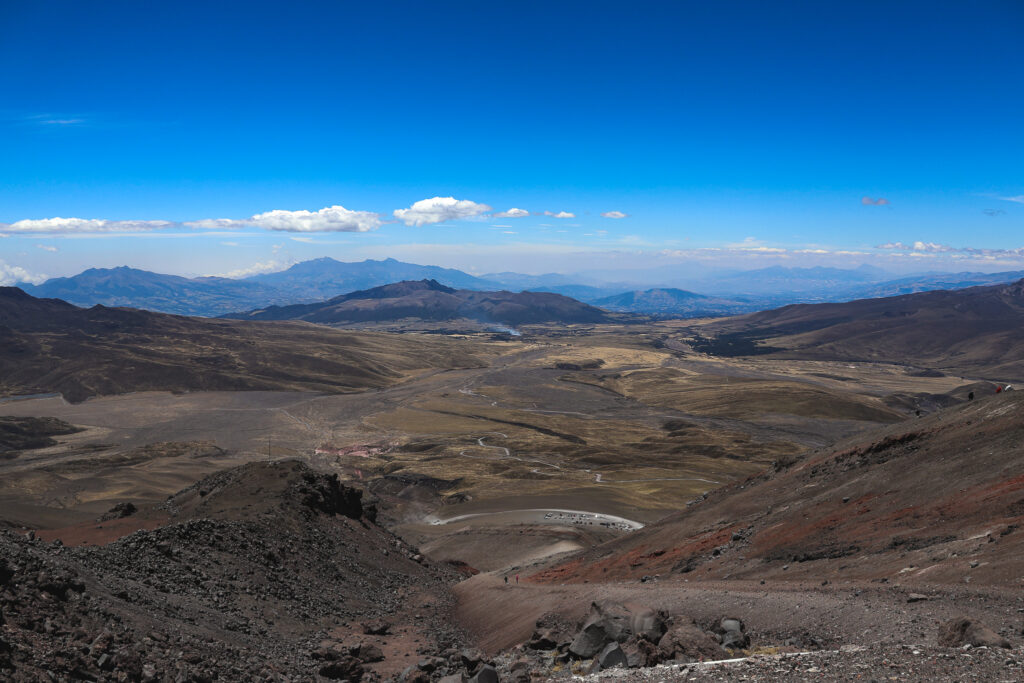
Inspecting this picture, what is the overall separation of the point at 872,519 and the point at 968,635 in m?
19.4

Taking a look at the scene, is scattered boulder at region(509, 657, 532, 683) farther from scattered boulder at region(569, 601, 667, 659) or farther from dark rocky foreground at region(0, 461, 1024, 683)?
scattered boulder at region(569, 601, 667, 659)

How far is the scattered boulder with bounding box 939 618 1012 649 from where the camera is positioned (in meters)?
15.6

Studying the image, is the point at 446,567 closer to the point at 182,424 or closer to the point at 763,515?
the point at 763,515

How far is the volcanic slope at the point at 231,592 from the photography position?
60.5ft

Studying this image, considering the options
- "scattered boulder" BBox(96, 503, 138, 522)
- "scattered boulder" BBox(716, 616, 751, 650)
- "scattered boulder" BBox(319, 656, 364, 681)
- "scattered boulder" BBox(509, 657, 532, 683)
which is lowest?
"scattered boulder" BBox(96, 503, 138, 522)

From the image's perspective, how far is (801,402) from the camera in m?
197

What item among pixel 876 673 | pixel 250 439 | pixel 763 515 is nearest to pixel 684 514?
pixel 763 515

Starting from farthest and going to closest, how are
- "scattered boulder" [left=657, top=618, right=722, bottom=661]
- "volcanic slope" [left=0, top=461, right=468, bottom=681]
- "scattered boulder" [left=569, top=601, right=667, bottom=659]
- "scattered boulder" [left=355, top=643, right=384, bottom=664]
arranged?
"scattered boulder" [left=355, top=643, right=384, bottom=664] → "scattered boulder" [left=569, top=601, right=667, bottom=659] → "scattered boulder" [left=657, top=618, right=722, bottom=661] → "volcanic slope" [left=0, top=461, right=468, bottom=681]

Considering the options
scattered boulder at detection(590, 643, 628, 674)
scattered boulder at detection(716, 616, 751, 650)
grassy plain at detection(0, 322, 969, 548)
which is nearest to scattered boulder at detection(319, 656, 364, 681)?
scattered boulder at detection(590, 643, 628, 674)

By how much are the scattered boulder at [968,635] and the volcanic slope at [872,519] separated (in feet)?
19.0

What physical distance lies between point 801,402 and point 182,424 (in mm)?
189607

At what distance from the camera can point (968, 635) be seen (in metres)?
→ 15.9

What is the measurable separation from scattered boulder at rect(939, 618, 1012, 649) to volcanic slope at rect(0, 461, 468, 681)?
20.7 m

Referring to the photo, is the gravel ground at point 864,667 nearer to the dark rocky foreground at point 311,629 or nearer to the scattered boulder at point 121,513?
the dark rocky foreground at point 311,629
